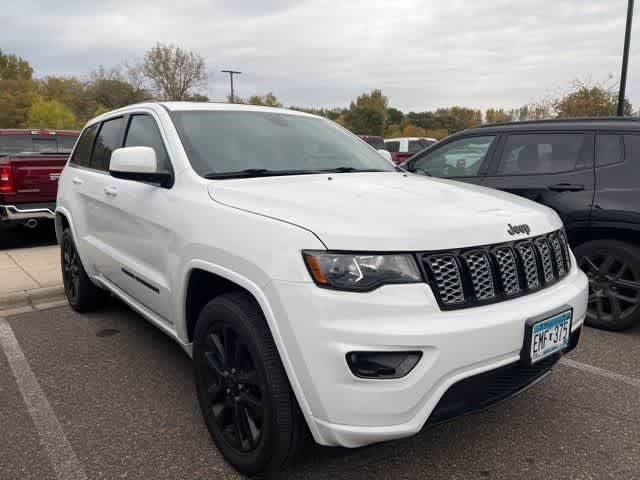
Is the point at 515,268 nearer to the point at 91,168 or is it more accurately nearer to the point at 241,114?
the point at 241,114

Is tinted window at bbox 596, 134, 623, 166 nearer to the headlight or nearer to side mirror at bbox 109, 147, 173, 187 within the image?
the headlight

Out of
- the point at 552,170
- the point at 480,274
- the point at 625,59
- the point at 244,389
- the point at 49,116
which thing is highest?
the point at 49,116

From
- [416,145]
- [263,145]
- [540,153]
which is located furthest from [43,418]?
[416,145]

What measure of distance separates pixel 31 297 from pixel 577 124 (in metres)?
5.25

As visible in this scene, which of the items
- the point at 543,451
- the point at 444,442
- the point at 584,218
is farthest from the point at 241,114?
the point at 584,218

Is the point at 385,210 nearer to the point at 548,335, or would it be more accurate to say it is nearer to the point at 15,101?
the point at 548,335

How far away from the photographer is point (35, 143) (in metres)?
8.07

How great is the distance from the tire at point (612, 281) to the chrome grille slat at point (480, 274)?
2518mm

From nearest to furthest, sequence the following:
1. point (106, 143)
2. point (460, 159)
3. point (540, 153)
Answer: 1. point (106, 143)
2. point (540, 153)
3. point (460, 159)

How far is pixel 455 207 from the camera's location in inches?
85.7

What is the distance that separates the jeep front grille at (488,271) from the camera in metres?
1.88

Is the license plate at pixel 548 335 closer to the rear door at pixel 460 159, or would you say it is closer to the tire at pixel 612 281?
the tire at pixel 612 281

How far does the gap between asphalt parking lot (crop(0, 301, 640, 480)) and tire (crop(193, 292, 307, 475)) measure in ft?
0.64

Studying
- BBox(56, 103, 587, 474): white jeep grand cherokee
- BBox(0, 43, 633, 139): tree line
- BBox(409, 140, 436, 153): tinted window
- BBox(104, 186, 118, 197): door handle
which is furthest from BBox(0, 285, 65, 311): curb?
BBox(0, 43, 633, 139): tree line
